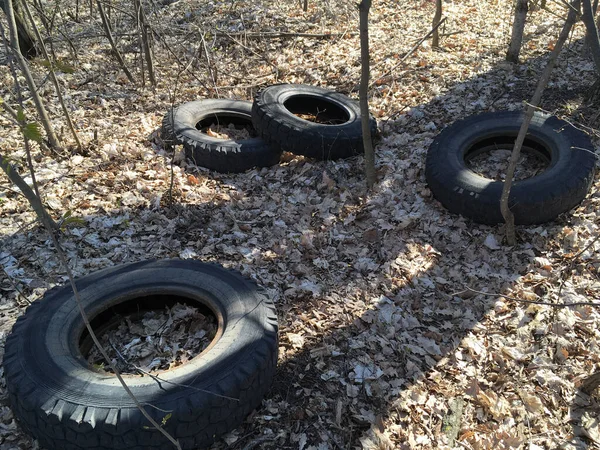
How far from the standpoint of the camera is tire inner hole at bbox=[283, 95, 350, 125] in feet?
22.5

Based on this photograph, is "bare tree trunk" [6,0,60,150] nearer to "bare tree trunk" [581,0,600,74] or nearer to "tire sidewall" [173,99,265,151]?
"tire sidewall" [173,99,265,151]

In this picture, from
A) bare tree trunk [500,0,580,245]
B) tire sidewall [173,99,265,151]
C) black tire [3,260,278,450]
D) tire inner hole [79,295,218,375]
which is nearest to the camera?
black tire [3,260,278,450]

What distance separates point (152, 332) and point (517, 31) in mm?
6427

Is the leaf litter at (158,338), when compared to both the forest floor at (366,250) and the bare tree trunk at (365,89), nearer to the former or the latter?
the forest floor at (366,250)

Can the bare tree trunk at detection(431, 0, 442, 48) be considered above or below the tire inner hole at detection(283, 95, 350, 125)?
above

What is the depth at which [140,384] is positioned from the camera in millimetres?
3168

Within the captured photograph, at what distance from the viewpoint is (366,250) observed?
194 inches

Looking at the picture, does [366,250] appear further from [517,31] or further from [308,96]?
[517,31]

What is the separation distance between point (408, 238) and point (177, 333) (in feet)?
7.78

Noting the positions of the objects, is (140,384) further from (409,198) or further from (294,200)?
(409,198)

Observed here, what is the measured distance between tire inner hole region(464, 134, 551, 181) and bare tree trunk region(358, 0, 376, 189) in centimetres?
113

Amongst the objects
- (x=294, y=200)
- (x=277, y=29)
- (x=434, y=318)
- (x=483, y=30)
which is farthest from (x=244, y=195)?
(x=483, y=30)

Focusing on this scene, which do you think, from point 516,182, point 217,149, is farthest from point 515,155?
point 217,149

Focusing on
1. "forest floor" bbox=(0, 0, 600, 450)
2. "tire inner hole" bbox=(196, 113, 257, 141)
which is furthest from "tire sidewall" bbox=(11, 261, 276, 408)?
"tire inner hole" bbox=(196, 113, 257, 141)
